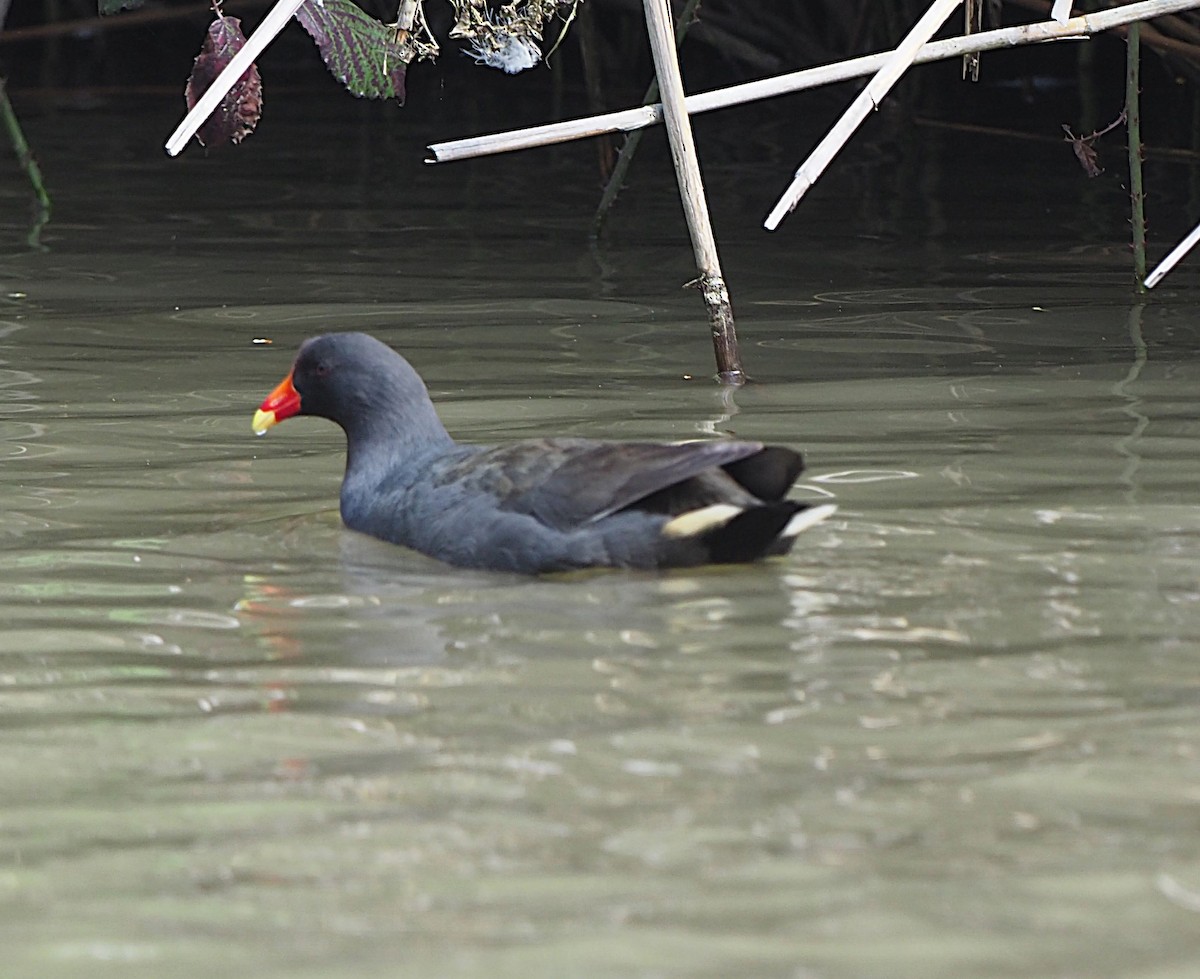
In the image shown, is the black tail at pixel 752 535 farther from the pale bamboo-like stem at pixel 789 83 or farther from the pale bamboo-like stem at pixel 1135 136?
the pale bamboo-like stem at pixel 1135 136

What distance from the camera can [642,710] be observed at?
11.6ft

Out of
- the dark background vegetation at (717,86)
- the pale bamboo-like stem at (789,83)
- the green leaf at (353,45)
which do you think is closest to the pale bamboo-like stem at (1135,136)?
the pale bamboo-like stem at (789,83)

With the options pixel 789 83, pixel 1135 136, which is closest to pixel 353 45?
pixel 789 83

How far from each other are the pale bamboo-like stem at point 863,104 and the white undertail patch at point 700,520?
1631 millimetres

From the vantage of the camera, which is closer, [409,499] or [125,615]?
[125,615]

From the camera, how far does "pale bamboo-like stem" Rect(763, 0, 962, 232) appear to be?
593 centimetres

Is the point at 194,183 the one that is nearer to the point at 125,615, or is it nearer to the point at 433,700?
the point at 125,615

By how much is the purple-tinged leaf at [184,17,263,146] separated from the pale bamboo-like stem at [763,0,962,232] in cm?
151

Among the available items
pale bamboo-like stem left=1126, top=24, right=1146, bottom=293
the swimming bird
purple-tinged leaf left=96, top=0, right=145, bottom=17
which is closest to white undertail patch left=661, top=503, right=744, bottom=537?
the swimming bird

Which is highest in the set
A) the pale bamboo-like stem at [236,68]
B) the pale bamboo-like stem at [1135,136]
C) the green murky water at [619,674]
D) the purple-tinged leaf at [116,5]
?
the purple-tinged leaf at [116,5]

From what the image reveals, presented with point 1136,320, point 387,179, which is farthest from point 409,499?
point 387,179

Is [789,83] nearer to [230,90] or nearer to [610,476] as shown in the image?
[230,90]

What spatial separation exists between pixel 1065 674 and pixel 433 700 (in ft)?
3.76

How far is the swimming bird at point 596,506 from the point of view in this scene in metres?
4.46
